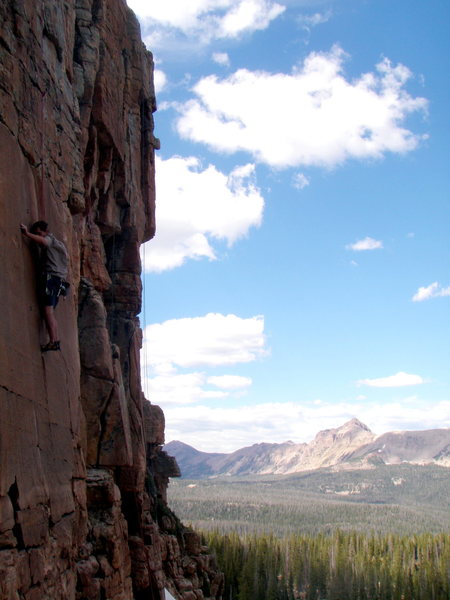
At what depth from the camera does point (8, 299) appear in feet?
28.3

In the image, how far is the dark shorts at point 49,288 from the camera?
9.95 m

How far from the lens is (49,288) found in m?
10.0

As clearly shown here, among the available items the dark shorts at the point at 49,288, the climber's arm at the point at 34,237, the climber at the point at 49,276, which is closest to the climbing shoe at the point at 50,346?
the climber at the point at 49,276

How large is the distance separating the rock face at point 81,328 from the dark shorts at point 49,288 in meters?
0.18

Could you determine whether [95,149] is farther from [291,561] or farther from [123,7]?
[291,561]

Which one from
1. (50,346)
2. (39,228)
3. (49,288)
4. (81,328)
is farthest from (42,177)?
(81,328)

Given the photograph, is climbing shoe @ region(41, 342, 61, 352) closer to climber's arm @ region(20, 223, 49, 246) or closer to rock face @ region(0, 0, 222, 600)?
rock face @ region(0, 0, 222, 600)

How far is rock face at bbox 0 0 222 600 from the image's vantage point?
8.85m

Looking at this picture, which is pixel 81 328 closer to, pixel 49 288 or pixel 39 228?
pixel 49 288

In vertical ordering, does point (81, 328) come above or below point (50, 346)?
above

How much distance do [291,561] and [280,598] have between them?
1324cm

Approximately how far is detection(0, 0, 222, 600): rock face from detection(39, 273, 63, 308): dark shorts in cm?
18

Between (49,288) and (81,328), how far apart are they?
347 inches

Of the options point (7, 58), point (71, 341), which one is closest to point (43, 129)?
point (7, 58)
